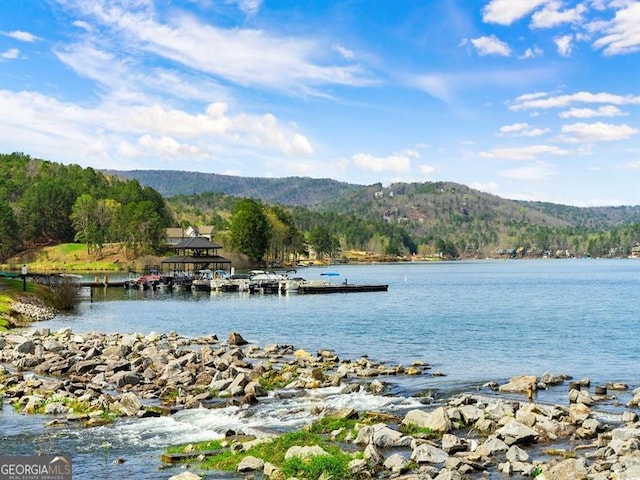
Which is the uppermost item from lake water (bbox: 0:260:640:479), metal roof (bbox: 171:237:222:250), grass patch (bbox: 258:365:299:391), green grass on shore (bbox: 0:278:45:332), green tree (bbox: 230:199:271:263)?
green tree (bbox: 230:199:271:263)

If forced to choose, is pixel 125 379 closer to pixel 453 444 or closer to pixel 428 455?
pixel 453 444

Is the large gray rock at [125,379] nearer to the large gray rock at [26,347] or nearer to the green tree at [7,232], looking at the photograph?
the large gray rock at [26,347]

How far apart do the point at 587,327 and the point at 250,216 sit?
11738 cm

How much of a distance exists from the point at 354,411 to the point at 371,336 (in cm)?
2656

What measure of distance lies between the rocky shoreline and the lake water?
1.49 metres

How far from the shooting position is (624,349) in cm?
4219

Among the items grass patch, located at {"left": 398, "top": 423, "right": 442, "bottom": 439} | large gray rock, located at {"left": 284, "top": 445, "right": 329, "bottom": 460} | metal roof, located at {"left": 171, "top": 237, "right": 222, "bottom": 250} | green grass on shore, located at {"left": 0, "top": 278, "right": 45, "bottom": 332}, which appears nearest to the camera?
large gray rock, located at {"left": 284, "top": 445, "right": 329, "bottom": 460}

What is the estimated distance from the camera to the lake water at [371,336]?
21516mm

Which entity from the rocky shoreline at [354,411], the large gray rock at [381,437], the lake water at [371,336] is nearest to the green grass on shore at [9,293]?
the lake water at [371,336]

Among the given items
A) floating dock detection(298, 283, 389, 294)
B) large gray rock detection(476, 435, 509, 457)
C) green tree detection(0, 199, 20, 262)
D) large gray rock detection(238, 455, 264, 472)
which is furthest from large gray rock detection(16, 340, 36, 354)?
green tree detection(0, 199, 20, 262)

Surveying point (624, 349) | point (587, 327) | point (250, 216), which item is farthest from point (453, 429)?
point (250, 216)

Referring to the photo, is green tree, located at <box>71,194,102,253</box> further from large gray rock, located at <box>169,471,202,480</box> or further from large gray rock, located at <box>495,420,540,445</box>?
large gray rock, located at <box>169,471,202,480</box>

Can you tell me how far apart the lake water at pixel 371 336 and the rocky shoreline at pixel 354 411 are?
149 centimetres

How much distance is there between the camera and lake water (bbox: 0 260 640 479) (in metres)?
21.5
